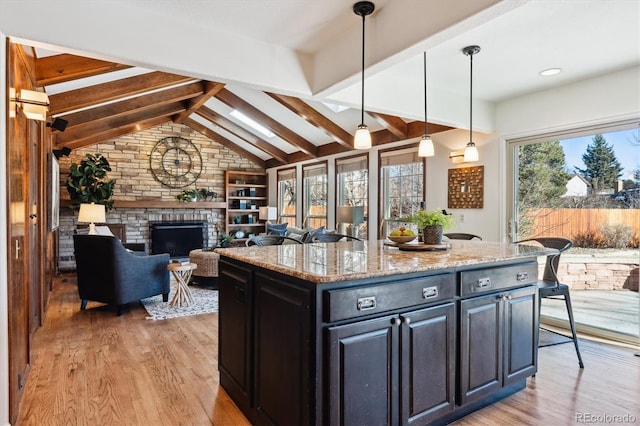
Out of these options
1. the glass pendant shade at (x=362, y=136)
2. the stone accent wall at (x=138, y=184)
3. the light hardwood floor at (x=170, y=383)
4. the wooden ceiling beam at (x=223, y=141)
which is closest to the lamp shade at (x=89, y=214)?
the light hardwood floor at (x=170, y=383)

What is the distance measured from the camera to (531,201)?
4250 millimetres

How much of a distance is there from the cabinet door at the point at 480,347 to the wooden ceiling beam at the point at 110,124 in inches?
246

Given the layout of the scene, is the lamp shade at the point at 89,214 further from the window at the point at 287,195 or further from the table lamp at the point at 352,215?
the window at the point at 287,195

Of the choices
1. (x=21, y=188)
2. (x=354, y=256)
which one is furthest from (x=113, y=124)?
(x=354, y=256)

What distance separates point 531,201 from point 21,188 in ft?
15.3

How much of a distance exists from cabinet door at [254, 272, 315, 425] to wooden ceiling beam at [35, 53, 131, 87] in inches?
98.7

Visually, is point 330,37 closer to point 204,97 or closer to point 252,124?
point 204,97

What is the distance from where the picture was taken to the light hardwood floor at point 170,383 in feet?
7.18

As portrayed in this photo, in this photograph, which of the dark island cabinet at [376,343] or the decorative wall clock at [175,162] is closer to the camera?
the dark island cabinet at [376,343]

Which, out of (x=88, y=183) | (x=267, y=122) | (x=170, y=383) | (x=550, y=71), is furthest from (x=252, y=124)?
(x=170, y=383)

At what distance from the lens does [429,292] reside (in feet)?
6.41

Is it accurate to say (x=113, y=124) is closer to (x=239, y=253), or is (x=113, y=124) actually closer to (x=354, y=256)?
(x=239, y=253)

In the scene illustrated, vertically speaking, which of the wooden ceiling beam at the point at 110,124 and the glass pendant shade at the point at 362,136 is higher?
the wooden ceiling beam at the point at 110,124

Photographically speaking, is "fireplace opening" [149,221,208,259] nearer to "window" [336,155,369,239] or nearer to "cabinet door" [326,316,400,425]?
"window" [336,155,369,239]
